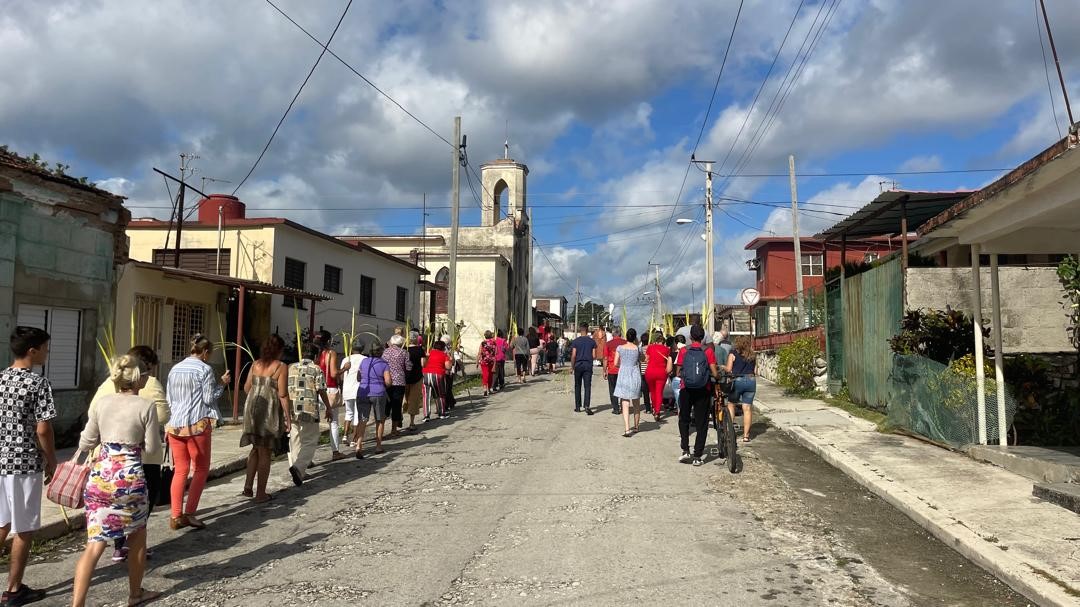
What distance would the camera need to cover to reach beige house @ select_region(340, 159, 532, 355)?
40.8 m

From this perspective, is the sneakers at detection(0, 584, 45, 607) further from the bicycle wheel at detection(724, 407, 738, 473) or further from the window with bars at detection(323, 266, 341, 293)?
the window with bars at detection(323, 266, 341, 293)

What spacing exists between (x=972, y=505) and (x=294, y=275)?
59.1 ft

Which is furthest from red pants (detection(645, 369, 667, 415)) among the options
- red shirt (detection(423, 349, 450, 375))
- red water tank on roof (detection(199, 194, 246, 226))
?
red water tank on roof (detection(199, 194, 246, 226))

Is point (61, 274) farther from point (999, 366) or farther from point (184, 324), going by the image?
point (999, 366)

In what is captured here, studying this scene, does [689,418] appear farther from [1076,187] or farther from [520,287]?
[520,287]

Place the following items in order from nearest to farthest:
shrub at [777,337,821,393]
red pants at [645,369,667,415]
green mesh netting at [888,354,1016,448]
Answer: green mesh netting at [888,354,1016,448]
red pants at [645,369,667,415]
shrub at [777,337,821,393]

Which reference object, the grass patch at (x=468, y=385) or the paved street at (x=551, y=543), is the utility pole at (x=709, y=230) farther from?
the paved street at (x=551, y=543)

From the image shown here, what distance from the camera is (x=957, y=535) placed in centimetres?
596

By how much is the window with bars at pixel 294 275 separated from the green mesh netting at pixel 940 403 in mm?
15177

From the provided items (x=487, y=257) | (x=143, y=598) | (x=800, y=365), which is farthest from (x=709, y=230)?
(x=143, y=598)

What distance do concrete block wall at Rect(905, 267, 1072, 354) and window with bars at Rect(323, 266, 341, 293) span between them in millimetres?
16552

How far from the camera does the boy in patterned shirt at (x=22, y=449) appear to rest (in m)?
4.76

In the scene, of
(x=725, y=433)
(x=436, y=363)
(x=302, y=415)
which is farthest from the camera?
(x=436, y=363)

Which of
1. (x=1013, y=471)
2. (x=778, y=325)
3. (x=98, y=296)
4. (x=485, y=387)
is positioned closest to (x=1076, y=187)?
(x=1013, y=471)
